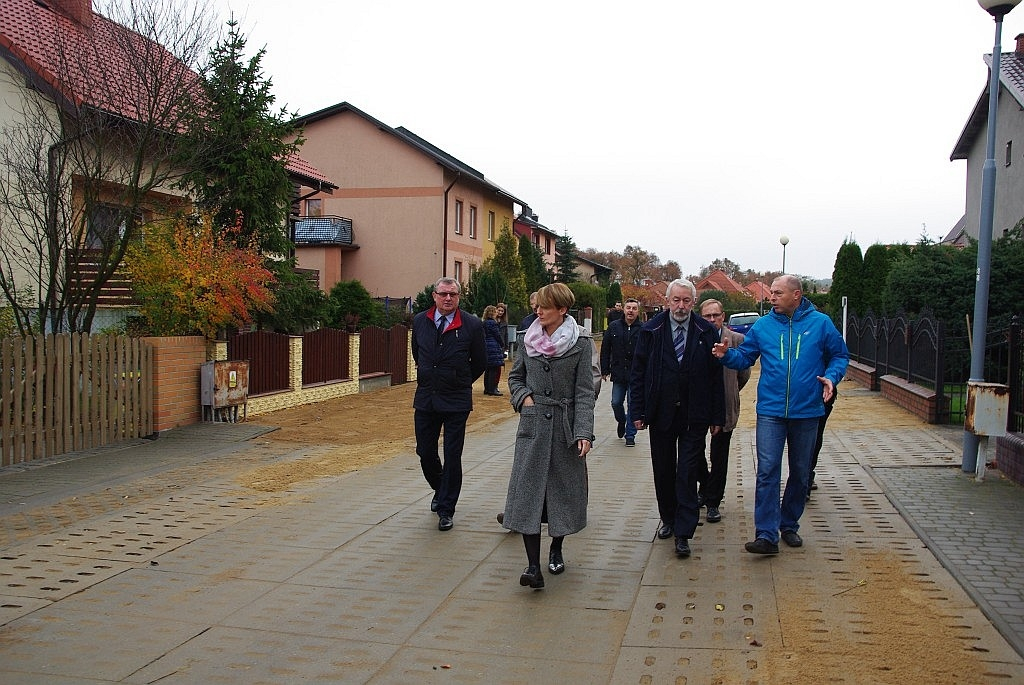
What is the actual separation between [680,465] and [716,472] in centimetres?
119

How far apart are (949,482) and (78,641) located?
7.34 m

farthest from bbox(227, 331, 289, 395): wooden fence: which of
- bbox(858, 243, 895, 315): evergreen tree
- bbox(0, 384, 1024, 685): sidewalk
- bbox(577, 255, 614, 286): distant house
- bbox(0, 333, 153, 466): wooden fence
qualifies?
bbox(577, 255, 614, 286): distant house

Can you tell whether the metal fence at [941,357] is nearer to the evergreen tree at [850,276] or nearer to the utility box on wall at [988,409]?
the utility box on wall at [988,409]

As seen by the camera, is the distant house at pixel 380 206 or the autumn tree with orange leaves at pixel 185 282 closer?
the autumn tree with orange leaves at pixel 185 282

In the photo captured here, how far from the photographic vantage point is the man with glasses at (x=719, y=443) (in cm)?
715

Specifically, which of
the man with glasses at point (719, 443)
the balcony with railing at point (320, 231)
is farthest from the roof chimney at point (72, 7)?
the balcony with railing at point (320, 231)

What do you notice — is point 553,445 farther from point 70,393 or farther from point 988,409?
point 70,393

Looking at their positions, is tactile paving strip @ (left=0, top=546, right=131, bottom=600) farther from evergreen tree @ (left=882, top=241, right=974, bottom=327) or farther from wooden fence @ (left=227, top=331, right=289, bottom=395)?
evergreen tree @ (left=882, top=241, right=974, bottom=327)

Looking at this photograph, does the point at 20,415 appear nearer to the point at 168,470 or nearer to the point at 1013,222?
the point at 168,470

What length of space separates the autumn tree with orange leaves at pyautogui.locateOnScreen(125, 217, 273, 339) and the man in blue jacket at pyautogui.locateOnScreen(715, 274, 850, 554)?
878 cm

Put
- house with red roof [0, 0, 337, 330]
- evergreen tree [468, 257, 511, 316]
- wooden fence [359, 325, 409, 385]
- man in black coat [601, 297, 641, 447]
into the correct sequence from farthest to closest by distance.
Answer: evergreen tree [468, 257, 511, 316] < wooden fence [359, 325, 409, 385] < man in black coat [601, 297, 641, 447] < house with red roof [0, 0, 337, 330]

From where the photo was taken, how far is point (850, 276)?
3331 centimetres

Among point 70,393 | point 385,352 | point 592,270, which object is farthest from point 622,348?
point 592,270

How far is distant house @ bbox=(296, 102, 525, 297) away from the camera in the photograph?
3697cm
